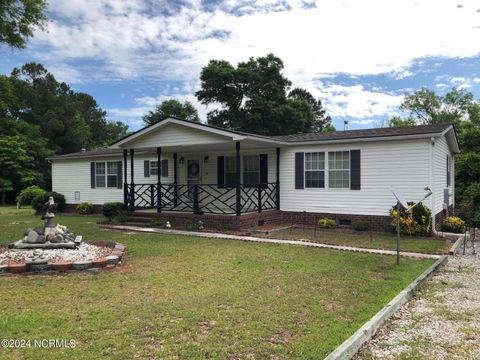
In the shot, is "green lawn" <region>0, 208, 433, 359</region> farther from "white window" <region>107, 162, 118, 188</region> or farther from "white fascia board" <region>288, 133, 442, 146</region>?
"white window" <region>107, 162, 118, 188</region>

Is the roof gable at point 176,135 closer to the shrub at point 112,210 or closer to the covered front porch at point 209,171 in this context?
the covered front porch at point 209,171

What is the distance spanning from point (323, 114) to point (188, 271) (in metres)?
47.9

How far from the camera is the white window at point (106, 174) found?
18062 millimetres

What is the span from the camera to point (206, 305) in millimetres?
4793

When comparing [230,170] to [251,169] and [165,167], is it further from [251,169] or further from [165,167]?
[165,167]

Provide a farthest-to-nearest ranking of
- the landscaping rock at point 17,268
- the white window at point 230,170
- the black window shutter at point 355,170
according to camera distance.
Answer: the white window at point 230,170 → the black window shutter at point 355,170 → the landscaping rock at point 17,268

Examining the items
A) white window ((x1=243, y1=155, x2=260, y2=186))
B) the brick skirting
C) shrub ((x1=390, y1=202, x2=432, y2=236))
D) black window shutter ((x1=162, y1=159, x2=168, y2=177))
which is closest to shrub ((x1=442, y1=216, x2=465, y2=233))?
shrub ((x1=390, y1=202, x2=432, y2=236))

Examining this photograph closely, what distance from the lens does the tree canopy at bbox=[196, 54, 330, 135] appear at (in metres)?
34.1

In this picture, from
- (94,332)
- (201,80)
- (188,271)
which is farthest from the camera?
(201,80)

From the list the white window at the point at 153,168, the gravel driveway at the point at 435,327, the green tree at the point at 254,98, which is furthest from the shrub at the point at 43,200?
the green tree at the point at 254,98

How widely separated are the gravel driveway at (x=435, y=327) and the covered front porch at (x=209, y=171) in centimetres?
705

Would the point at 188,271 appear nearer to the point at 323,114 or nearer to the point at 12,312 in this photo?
the point at 12,312

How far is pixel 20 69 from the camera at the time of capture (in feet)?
133

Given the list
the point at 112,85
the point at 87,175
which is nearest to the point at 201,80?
the point at 112,85
